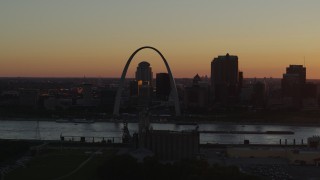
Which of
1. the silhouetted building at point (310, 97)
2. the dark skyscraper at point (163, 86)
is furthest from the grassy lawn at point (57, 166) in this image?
the silhouetted building at point (310, 97)

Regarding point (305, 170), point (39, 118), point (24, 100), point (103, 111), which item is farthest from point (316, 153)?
point (24, 100)

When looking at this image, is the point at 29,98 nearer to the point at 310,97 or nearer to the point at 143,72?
the point at 143,72

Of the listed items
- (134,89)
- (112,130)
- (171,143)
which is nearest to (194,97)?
(134,89)

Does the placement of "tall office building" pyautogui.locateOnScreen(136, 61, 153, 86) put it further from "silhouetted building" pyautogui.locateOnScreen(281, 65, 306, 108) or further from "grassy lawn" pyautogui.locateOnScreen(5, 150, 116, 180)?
"grassy lawn" pyautogui.locateOnScreen(5, 150, 116, 180)

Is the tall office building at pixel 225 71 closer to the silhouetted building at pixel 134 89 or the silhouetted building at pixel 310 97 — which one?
the silhouetted building at pixel 310 97

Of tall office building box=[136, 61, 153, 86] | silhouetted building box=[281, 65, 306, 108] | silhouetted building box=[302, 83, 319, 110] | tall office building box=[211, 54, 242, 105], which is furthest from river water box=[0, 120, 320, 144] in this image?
tall office building box=[136, 61, 153, 86]

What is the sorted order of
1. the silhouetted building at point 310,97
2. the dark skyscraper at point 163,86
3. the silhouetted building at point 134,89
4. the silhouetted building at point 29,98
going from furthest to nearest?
the silhouetted building at point 134,89 < the silhouetted building at point 310,97 < the silhouetted building at point 29,98 < the dark skyscraper at point 163,86
